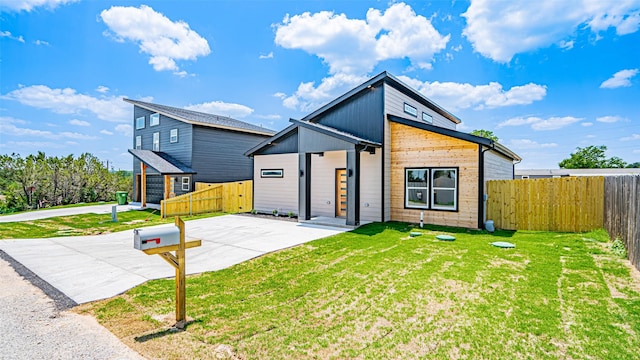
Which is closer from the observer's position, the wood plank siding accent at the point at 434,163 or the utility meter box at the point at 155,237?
the utility meter box at the point at 155,237

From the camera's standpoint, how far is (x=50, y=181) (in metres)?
20.9

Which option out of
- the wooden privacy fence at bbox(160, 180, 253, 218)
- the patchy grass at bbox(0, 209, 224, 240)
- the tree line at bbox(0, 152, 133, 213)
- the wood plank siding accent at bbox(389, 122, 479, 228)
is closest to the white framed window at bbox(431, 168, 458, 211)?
the wood plank siding accent at bbox(389, 122, 479, 228)

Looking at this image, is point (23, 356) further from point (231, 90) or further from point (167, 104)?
point (167, 104)

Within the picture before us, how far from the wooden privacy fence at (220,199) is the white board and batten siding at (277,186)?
1101 millimetres

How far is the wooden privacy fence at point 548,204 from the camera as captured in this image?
9047 millimetres

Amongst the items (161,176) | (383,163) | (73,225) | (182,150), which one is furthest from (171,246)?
(161,176)

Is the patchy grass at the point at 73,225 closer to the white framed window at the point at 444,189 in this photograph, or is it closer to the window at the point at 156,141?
the window at the point at 156,141

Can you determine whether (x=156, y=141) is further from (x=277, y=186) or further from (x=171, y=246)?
(x=171, y=246)

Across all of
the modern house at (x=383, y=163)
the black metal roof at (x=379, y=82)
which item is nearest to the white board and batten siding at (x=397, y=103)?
the modern house at (x=383, y=163)

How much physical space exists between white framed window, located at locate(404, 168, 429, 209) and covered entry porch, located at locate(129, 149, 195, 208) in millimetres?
13217

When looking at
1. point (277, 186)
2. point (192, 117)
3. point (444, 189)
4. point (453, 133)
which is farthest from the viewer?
point (192, 117)

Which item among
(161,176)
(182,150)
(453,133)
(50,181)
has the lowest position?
(50,181)

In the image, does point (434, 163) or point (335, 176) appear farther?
point (335, 176)

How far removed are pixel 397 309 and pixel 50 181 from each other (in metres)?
26.4
